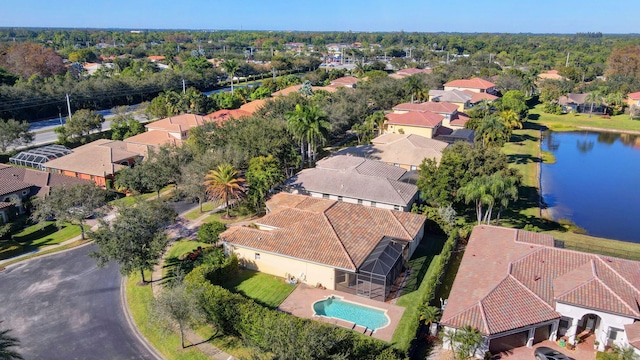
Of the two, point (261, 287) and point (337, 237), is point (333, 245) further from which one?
point (261, 287)

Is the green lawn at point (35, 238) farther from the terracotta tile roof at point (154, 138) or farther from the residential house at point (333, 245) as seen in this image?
the terracotta tile roof at point (154, 138)

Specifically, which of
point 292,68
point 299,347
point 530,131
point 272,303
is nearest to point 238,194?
point 272,303

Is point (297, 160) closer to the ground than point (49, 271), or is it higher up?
higher up

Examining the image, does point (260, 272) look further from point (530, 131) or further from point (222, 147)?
point (530, 131)

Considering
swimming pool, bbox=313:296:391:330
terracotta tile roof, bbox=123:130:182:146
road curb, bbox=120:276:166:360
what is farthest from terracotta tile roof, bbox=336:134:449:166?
road curb, bbox=120:276:166:360

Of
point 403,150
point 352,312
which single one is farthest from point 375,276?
point 403,150

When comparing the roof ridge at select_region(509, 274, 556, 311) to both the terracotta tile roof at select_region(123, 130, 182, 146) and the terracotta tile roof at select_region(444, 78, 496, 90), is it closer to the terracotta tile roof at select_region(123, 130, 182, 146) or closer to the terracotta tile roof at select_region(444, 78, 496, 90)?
the terracotta tile roof at select_region(123, 130, 182, 146)

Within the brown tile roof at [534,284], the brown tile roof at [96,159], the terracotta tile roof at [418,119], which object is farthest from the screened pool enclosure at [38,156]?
the brown tile roof at [534,284]
